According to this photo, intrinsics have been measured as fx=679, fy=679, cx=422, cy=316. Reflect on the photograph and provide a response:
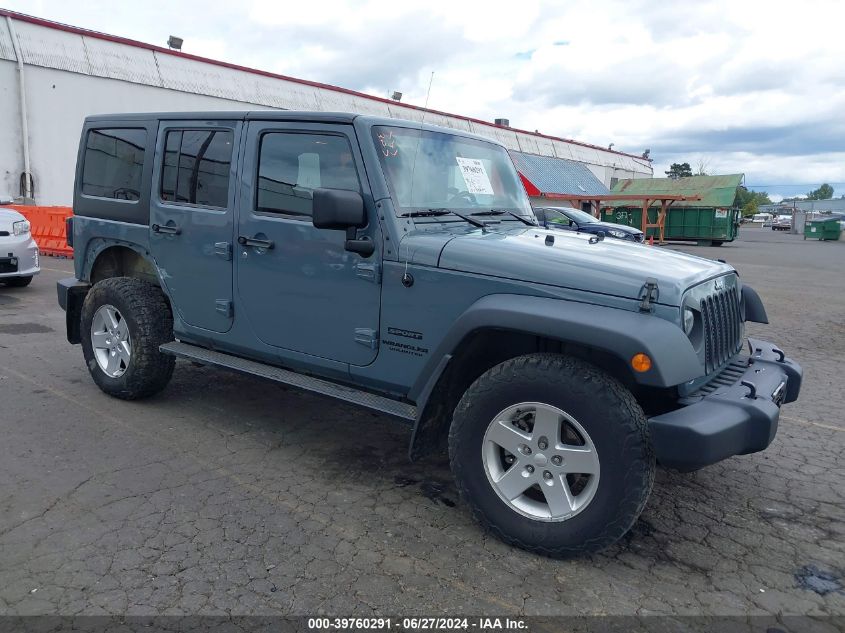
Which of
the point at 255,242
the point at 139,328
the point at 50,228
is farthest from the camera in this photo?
the point at 50,228

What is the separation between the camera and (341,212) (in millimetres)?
3396

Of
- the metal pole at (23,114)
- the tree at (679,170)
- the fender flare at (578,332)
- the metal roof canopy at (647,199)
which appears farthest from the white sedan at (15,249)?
the tree at (679,170)

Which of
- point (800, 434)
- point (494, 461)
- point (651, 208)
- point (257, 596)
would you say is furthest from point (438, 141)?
point (651, 208)

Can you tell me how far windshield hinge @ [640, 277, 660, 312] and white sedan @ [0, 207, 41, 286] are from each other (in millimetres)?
9557

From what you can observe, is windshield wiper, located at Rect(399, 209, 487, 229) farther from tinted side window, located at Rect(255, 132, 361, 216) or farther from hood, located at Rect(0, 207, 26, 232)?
hood, located at Rect(0, 207, 26, 232)

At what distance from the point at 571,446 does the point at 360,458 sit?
1.63 m

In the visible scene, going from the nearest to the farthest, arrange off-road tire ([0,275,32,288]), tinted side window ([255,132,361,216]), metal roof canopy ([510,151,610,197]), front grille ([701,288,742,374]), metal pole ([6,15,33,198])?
front grille ([701,288,742,374]), tinted side window ([255,132,361,216]), off-road tire ([0,275,32,288]), metal pole ([6,15,33,198]), metal roof canopy ([510,151,610,197])

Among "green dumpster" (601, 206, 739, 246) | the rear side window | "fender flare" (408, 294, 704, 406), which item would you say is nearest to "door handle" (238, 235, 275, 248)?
the rear side window

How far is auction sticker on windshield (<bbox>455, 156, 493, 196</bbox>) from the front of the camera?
4109 millimetres

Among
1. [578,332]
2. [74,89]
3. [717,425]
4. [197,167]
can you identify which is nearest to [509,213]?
[578,332]

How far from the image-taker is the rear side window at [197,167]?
4348 millimetres

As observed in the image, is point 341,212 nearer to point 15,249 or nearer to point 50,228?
point 15,249

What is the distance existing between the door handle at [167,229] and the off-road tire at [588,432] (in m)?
2.47

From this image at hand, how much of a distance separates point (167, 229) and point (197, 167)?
49 centimetres
